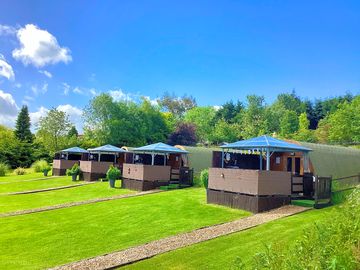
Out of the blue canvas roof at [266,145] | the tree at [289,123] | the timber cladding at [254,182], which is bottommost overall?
the timber cladding at [254,182]

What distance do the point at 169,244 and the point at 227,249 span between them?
155 cm

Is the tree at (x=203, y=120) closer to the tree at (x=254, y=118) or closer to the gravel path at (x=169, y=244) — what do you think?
the tree at (x=254, y=118)

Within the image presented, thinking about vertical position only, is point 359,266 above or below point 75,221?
above

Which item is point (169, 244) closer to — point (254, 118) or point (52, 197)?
point (52, 197)

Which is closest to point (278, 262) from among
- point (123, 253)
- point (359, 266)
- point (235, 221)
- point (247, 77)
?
point (359, 266)

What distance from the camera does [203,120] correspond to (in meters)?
63.2

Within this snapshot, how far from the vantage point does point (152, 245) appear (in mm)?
8867

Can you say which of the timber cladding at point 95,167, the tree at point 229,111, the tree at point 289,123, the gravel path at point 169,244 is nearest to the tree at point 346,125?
the tree at point 289,123

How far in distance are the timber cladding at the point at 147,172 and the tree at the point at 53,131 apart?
28042 mm

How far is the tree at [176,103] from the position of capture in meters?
74.1

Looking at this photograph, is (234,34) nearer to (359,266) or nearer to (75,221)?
(75,221)

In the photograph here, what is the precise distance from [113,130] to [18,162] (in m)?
12.3

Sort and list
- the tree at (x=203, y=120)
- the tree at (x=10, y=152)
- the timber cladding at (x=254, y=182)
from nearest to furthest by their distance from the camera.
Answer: the timber cladding at (x=254, y=182), the tree at (x=10, y=152), the tree at (x=203, y=120)

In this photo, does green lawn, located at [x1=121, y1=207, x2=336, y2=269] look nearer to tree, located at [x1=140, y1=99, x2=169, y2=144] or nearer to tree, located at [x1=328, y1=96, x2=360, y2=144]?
tree, located at [x1=328, y1=96, x2=360, y2=144]
